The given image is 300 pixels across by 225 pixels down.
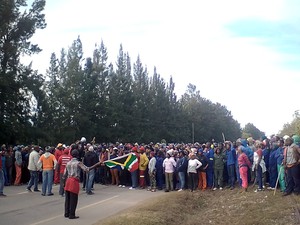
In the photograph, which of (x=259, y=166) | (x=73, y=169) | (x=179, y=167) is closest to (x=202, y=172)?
(x=179, y=167)

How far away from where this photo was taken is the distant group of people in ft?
49.2

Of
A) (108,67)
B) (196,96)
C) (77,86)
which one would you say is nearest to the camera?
(77,86)

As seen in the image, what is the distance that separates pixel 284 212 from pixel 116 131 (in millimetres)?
48546

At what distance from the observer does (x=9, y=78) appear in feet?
123

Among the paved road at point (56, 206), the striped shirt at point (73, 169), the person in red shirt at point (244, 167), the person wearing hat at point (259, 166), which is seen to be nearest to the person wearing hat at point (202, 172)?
the paved road at point (56, 206)

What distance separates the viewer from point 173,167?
20.7m

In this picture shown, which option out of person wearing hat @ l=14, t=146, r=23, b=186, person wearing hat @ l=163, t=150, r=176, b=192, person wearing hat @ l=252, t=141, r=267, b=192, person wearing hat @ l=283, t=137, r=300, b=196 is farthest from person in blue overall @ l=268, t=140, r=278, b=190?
person wearing hat @ l=14, t=146, r=23, b=186

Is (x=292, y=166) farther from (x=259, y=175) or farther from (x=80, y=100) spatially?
(x=80, y=100)

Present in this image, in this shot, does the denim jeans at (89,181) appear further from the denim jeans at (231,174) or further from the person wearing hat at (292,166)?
the person wearing hat at (292,166)

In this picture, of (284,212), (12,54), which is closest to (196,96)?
(12,54)

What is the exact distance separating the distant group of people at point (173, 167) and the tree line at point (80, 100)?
1683cm

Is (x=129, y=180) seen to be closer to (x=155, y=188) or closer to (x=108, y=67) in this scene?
(x=155, y=188)

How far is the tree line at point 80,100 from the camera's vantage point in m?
39.4

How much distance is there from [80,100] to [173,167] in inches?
1378
